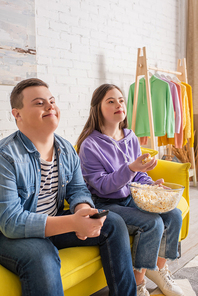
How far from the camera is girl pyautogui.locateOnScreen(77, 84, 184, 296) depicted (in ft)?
4.28

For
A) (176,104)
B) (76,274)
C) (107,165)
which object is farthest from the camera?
(176,104)

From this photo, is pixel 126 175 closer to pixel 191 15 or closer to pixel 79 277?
pixel 79 277

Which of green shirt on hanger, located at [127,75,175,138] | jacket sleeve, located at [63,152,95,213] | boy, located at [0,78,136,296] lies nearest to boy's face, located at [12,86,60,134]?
boy, located at [0,78,136,296]

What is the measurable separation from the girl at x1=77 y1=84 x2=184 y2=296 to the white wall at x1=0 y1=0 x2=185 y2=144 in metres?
0.77

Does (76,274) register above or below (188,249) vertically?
above

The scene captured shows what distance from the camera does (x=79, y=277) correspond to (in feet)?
3.62

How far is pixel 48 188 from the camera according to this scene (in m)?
1.20

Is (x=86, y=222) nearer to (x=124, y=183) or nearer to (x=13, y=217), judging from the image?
(x=13, y=217)

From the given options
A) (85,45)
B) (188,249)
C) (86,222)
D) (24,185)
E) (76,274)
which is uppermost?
(85,45)

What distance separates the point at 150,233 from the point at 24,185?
24.7 inches

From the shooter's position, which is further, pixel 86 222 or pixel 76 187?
pixel 76 187

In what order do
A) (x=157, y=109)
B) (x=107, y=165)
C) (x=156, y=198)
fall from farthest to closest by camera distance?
1. (x=157, y=109)
2. (x=107, y=165)
3. (x=156, y=198)

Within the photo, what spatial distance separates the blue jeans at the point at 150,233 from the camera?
129cm

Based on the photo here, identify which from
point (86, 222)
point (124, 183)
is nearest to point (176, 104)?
point (124, 183)
